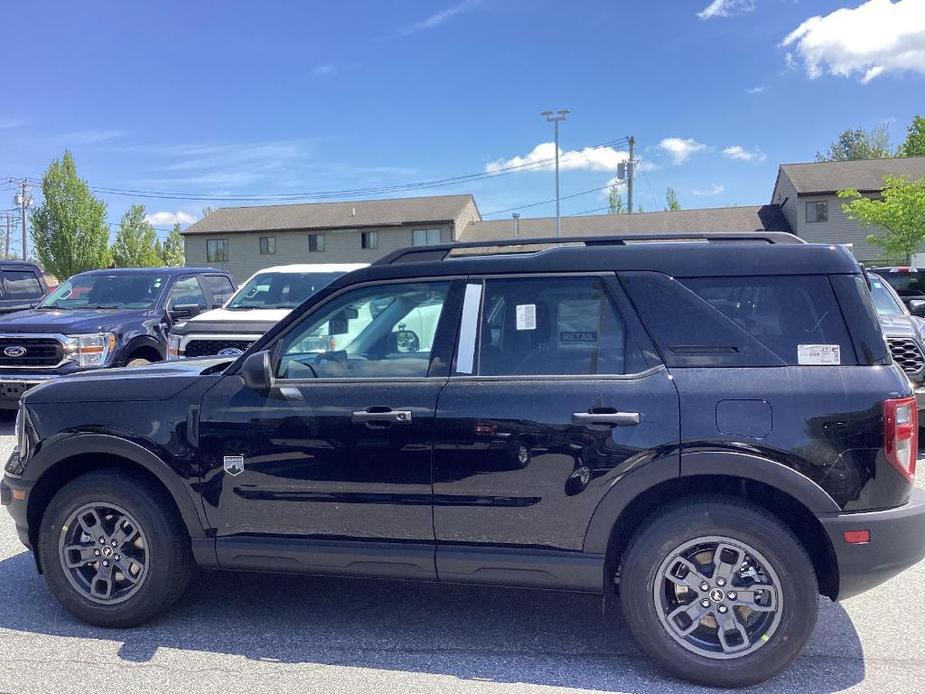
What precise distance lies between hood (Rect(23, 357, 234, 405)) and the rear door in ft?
4.54

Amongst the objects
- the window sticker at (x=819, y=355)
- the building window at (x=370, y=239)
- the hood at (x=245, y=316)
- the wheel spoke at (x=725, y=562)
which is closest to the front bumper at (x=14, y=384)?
the hood at (x=245, y=316)

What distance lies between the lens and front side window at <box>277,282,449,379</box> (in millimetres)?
3666

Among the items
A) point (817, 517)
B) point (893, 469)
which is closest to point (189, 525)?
point (817, 517)

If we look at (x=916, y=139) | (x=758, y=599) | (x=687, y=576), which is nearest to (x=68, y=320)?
(x=687, y=576)

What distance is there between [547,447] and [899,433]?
1.42 m

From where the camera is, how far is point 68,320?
29.1 ft

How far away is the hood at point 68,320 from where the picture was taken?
340 inches

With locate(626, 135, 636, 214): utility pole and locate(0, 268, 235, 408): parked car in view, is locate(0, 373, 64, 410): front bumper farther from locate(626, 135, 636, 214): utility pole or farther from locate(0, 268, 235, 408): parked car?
locate(626, 135, 636, 214): utility pole

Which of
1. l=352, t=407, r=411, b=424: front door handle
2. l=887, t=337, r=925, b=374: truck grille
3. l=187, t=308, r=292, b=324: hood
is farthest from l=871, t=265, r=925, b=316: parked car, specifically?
l=352, t=407, r=411, b=424: front door handle

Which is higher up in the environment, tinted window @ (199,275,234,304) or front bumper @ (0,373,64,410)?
tinted window @ (199,275,234,304)

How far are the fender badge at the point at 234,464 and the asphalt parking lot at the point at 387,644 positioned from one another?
2.78 feet

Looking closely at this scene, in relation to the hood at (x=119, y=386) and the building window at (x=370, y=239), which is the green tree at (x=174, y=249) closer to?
the building window at (x=370, y=239)

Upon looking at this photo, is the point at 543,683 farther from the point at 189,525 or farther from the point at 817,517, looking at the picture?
the point at 189,525

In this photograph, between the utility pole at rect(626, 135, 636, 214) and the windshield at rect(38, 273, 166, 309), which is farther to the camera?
the utility pole at rect(626, 135, 636, 214)
